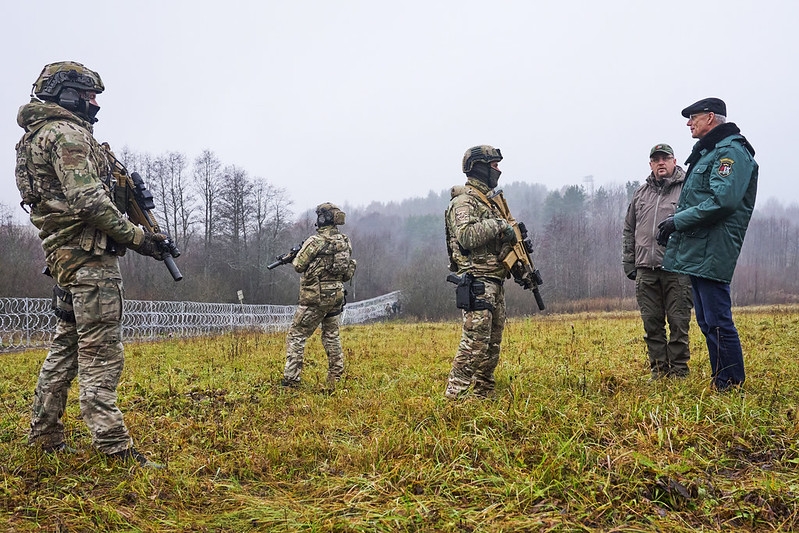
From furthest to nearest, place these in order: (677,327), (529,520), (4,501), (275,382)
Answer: (275,382), (677,327), (4,501), (529,520)

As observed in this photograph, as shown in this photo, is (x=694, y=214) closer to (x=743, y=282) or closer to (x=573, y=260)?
(x=573, y=260)

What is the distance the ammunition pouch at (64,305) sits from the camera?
3100 millimetres

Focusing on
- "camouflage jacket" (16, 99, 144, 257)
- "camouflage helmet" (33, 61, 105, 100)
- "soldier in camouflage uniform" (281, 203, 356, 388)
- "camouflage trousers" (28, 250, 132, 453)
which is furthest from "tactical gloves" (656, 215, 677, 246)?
"camouflage helmet" (33, 61, 105, 100)

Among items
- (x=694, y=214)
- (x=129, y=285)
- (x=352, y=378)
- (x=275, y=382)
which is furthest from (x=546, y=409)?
(x=129, y=285)

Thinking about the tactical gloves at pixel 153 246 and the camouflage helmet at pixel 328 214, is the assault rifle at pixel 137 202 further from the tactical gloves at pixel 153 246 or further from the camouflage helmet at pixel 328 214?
the camouflage helmet at pixel 328 214

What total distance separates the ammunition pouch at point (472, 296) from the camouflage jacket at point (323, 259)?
2.36 metres

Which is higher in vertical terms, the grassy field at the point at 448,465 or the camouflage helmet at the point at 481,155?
the camouflage helmet at the point at 481,155

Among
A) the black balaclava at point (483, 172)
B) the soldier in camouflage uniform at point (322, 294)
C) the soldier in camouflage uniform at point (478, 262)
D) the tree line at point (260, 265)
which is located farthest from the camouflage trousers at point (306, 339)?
the tree line at point (260, 265)

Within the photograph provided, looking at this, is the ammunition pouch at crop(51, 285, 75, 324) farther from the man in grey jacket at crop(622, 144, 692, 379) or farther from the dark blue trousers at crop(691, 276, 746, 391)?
the man in grey jacket at crop(622, 144, 692, 379)

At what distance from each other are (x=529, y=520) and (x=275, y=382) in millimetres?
4515

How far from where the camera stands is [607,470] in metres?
2.38

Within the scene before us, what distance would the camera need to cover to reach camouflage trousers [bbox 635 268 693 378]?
4.40m

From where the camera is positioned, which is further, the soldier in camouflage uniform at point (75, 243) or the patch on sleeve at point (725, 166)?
the patch on sleeve at point (725, 166)

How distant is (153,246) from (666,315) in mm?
4660
